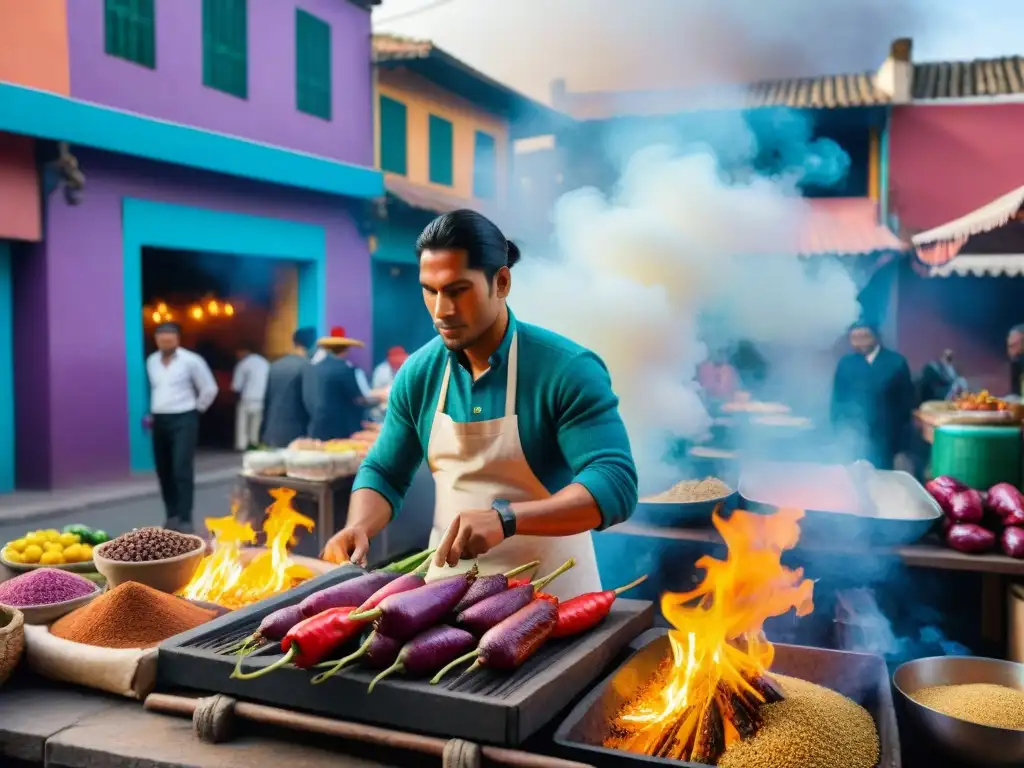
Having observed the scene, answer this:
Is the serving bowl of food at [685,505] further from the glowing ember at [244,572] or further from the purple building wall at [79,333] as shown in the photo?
the purple building wall at [79,333]

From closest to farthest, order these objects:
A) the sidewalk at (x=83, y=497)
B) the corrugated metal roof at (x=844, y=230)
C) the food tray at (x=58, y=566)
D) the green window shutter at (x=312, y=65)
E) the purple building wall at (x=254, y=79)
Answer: the food tray at (x=58, y=566) < the sidewalk at (x=83, y=497) < the purple building wall at (x=254, y=79) < the green window shutter at (x=312, y=65) < the corrugated metal roof at (x=844, y=230)

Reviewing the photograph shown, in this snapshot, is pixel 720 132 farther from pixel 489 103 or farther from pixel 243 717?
pixel 243 717

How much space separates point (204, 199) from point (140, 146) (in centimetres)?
133

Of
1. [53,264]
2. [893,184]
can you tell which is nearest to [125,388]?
[53,264]

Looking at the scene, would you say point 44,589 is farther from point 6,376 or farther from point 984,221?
point 6,376

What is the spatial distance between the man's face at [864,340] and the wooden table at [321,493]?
4360mm

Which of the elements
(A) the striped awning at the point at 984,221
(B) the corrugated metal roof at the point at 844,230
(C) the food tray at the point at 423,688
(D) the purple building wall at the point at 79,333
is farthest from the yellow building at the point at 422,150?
(C) the food tray at the point at 423,688

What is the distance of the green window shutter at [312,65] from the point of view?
12.5 m

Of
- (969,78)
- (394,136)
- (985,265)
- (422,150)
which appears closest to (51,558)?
(985,265)

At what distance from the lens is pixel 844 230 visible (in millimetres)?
13562

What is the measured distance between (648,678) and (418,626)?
0.66 meters

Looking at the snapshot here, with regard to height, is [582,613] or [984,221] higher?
[984,221]

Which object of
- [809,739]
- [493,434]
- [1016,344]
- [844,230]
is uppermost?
[844,230]

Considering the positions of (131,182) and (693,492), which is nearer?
(693,492)
